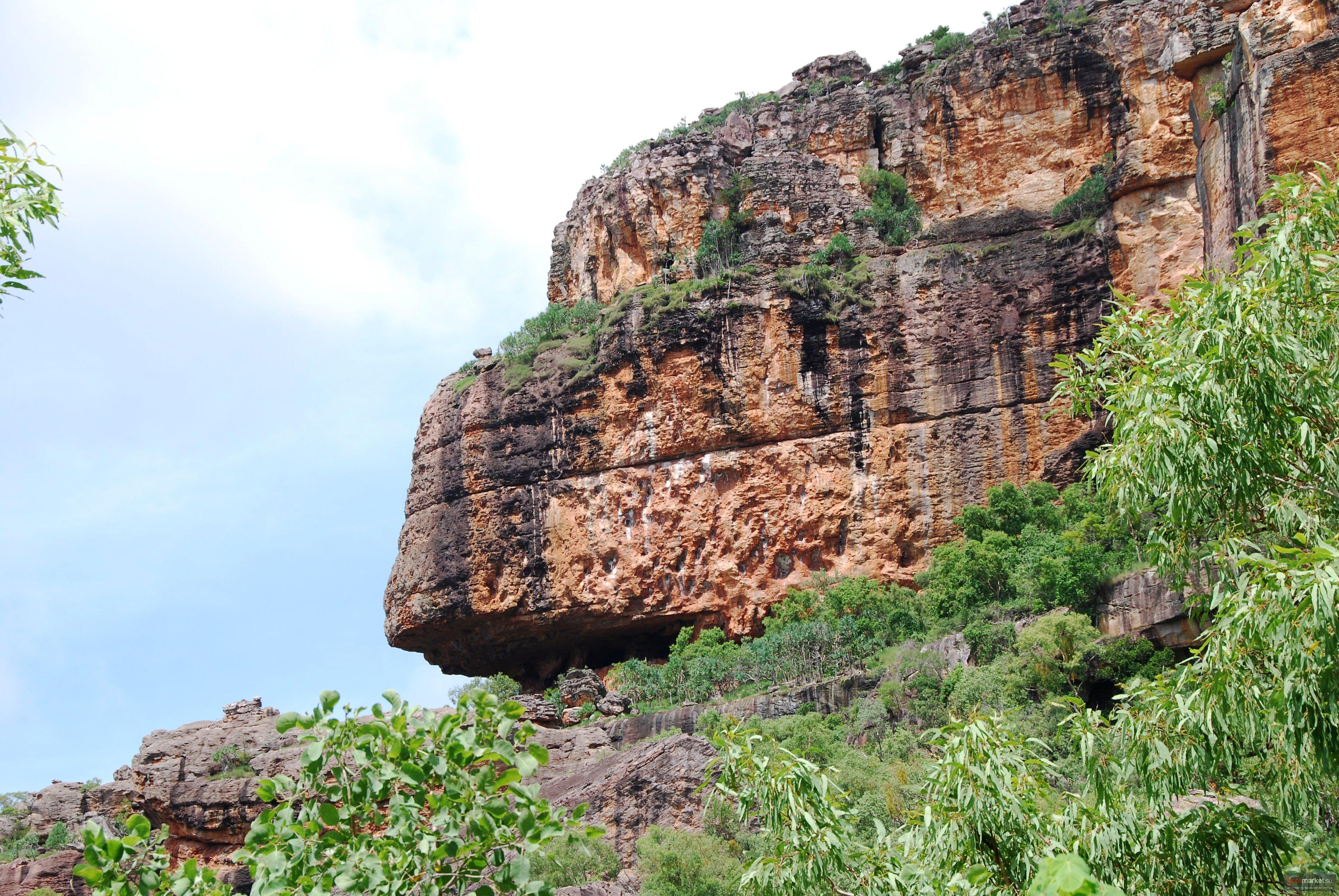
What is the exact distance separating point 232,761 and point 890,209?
29556 mm

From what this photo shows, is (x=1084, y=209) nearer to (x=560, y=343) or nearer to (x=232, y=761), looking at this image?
(x=560, y=343)

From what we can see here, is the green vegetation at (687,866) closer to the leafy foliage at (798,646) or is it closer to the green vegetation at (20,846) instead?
the leafy foliage at (798,646)

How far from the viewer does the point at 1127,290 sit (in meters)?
38.7

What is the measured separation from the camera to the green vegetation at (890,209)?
44.8m

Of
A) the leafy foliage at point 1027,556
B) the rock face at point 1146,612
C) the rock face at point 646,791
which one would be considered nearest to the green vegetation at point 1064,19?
the leafy foliage at point 1027,556

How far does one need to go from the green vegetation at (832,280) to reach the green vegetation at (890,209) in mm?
1928

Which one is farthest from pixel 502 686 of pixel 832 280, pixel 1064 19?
pixel 1064 19

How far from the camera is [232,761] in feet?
125

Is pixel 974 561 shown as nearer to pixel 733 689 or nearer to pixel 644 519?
pixel 733 689

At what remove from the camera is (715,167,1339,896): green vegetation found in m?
7.24

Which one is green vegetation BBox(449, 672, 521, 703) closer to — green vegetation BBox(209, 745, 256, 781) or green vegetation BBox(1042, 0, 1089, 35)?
green vegetation BBox(209, 745, 256, 781)

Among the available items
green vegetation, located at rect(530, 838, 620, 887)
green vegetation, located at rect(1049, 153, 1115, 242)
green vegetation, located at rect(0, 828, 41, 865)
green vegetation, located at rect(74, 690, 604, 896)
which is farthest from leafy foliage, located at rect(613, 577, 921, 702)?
green vegetation, located at rect(74, 690, 604, 896)

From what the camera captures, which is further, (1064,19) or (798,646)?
(1064,19)

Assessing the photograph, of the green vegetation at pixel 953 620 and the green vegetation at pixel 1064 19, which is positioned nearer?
the green vegetation at pixel 953 620
